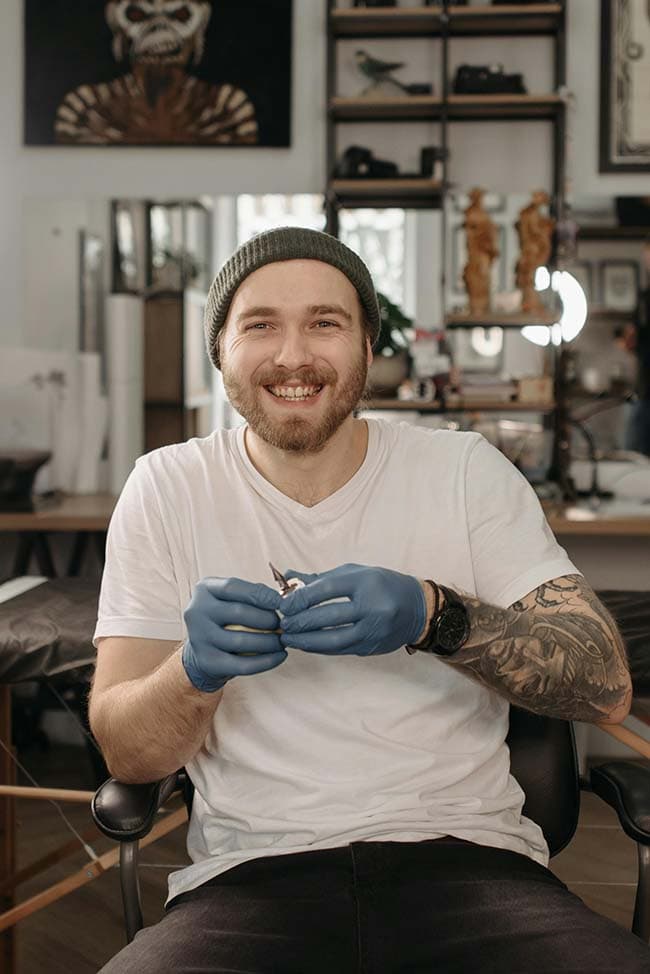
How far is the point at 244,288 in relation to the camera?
1.55 meters

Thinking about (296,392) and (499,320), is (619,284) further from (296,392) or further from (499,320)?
(296,392)

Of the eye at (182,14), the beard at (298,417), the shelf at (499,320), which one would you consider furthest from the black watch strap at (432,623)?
the eye at (182,14)

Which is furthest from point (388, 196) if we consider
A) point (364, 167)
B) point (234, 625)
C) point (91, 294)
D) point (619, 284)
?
point (234, 625)

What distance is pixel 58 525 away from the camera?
10.3 ft

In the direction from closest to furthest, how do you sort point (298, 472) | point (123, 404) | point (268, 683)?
point (268, 683)
point (298, 472)
point (123, 404)

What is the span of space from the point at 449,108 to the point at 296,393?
2.47m

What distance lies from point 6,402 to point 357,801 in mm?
2443

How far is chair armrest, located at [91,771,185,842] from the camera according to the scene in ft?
4.38

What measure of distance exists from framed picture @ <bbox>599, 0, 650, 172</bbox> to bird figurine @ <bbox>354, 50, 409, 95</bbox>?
0.65 m

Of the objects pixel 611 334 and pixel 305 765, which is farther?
pixel 611 334

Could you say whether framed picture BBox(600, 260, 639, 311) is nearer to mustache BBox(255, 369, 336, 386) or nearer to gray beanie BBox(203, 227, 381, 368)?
gray beanie BBox(203, 227, 381, 368)

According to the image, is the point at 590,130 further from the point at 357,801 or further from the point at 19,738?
the point at 357,801

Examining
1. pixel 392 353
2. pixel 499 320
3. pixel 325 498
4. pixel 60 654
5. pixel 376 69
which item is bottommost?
pixel 60 654

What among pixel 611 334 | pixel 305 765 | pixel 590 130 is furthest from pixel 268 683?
pixel 590 130
